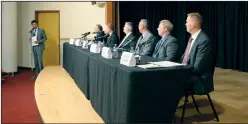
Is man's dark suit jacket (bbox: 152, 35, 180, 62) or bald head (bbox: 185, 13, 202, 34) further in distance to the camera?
man's dark suit jacket (bbox: 152, 35, 180, 62)

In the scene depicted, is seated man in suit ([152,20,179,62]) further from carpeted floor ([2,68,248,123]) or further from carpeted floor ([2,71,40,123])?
carpeted floor ([2,71,40,123])

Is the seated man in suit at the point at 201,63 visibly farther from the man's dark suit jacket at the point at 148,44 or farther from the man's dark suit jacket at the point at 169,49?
the man's dark suit jacket at the point at 148,44

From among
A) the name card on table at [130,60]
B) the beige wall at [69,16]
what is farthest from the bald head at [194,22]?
the beige wall at [69,16]

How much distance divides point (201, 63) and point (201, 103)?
48.0 inches

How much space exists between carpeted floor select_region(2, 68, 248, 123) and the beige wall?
222 centimetres

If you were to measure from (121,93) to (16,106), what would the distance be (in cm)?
211

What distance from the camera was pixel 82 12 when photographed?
7.53 meters

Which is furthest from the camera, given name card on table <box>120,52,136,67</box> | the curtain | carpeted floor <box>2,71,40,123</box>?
the curtain

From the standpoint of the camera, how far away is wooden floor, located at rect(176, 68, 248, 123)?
9.78 ft

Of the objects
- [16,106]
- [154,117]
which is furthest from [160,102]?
[16,106]

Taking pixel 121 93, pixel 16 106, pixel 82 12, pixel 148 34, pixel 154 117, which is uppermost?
pixel 82 12

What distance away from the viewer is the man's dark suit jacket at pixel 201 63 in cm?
255

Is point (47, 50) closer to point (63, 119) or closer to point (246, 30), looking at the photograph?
point (246, 30)

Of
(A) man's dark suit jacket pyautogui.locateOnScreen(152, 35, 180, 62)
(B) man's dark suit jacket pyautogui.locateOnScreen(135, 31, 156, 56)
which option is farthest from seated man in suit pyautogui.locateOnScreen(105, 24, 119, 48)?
(A) man's dark suit jacket pyautogui.locateOnScreen(152, 35, 180, 62)
